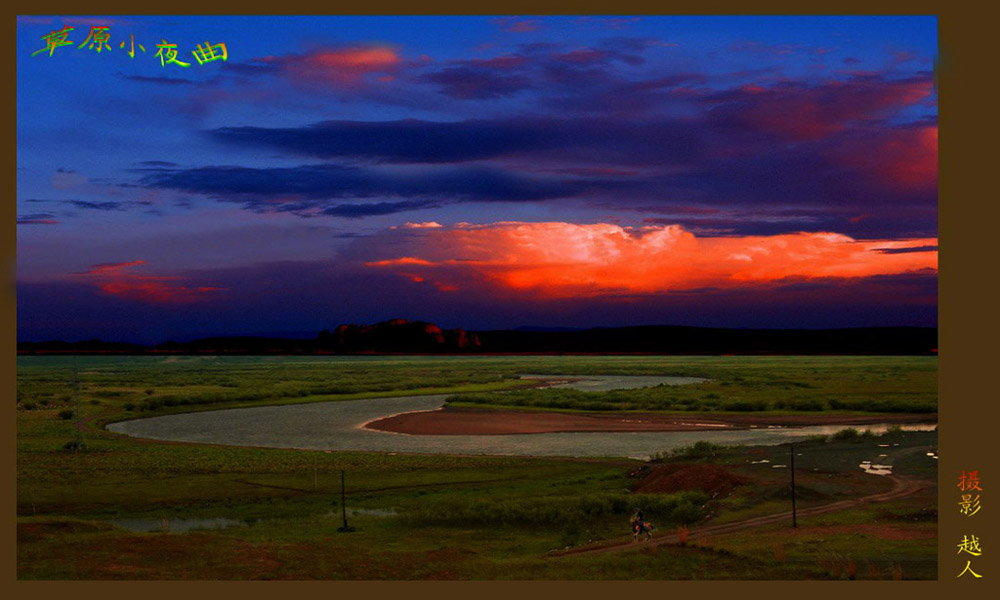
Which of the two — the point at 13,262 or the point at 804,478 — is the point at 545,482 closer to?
the point at 804,478

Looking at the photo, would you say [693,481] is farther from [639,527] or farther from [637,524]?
[637,524]

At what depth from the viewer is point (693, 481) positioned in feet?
142

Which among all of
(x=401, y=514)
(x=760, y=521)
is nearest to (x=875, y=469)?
(x=760, y=521)

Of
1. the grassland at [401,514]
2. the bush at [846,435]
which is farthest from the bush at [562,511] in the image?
the bush at [846,435]

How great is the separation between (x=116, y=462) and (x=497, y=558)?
123 feet

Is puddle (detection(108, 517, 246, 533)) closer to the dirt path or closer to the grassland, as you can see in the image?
the grassland

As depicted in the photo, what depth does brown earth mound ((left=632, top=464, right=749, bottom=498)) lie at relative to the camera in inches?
1661

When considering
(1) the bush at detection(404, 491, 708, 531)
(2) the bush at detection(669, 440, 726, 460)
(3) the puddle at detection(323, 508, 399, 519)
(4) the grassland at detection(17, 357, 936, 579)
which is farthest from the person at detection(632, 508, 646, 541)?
(2) the bush at detection(669, 440, 726, 460)

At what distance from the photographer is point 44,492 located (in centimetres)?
4672

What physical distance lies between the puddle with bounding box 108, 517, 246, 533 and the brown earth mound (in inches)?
804

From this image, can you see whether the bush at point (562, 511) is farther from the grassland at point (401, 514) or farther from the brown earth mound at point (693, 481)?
the brown earth mound at point (693, 481)

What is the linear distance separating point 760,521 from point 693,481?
25.9 ft

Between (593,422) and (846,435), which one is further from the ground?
(846,435)

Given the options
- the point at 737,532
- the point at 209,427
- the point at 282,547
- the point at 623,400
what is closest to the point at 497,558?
the point at 282,547
